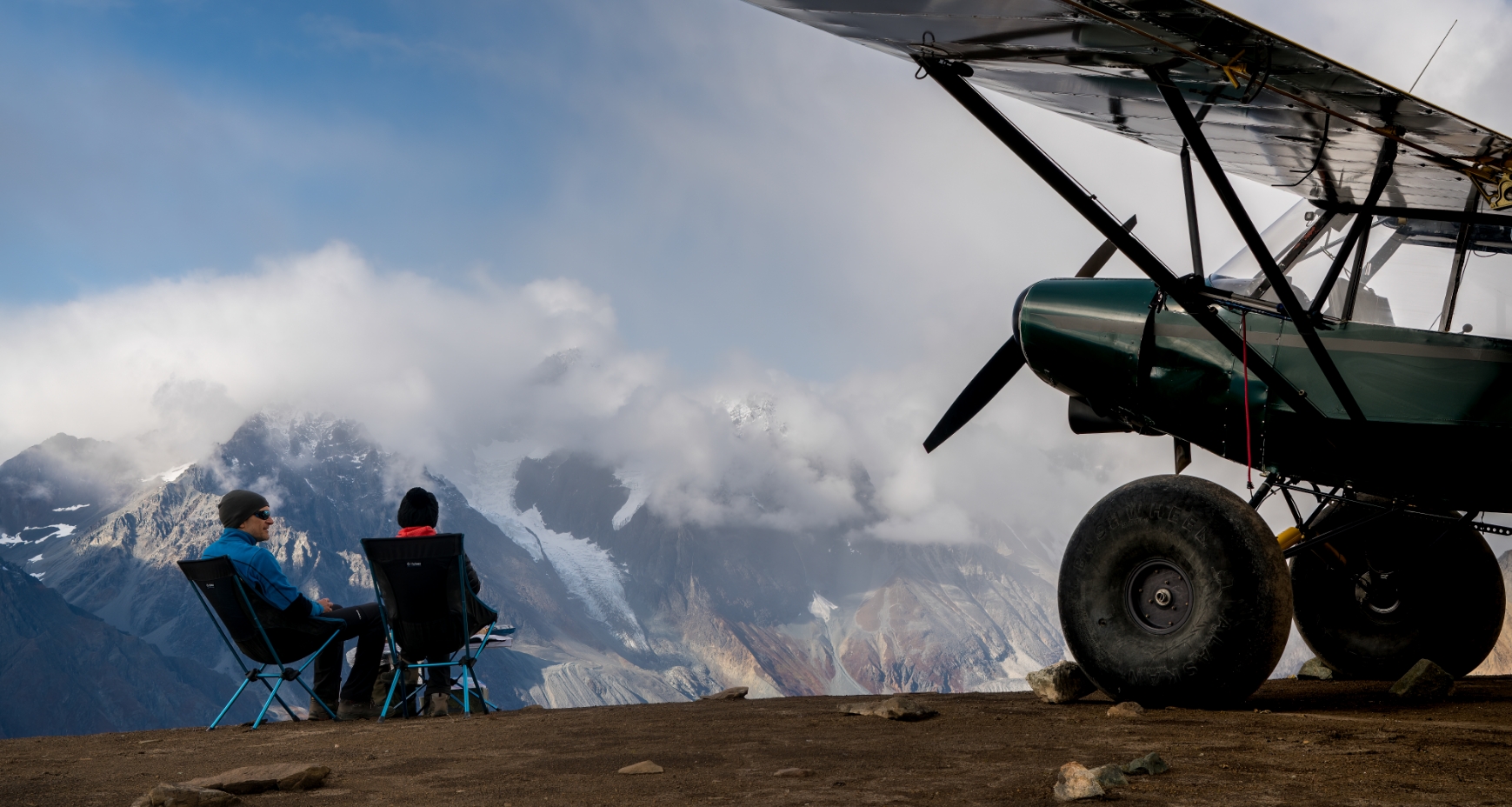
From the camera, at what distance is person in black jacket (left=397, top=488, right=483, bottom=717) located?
7.79m

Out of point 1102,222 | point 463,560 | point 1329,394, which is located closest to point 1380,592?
point 1329,394

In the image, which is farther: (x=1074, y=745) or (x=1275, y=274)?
(x=1275, y=274)

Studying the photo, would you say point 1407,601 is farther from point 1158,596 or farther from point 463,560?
point 463,560

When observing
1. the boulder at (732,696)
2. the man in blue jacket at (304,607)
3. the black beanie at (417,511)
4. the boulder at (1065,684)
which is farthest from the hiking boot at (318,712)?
the boulder at (1065,684)

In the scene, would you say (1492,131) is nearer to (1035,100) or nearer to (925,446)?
(1035,100)

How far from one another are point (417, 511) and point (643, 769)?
481cm

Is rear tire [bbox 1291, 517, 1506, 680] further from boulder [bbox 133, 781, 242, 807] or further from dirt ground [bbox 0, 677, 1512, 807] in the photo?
boulder [bbox 133, 781, 242, 807]

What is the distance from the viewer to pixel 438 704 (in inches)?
306

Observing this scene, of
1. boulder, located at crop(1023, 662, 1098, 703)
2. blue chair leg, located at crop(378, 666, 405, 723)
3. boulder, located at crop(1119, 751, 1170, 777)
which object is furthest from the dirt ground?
blue chair leg, located at crop(378, 666, 405, 723)

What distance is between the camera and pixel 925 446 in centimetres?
891

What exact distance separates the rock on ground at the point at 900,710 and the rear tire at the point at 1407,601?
3.86 metres

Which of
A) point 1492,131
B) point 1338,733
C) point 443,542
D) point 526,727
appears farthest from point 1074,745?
point 443,542

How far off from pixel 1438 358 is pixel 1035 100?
3.07 meters

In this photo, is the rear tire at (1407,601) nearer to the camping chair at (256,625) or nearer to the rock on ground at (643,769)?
the rock on ground at (643,769)
